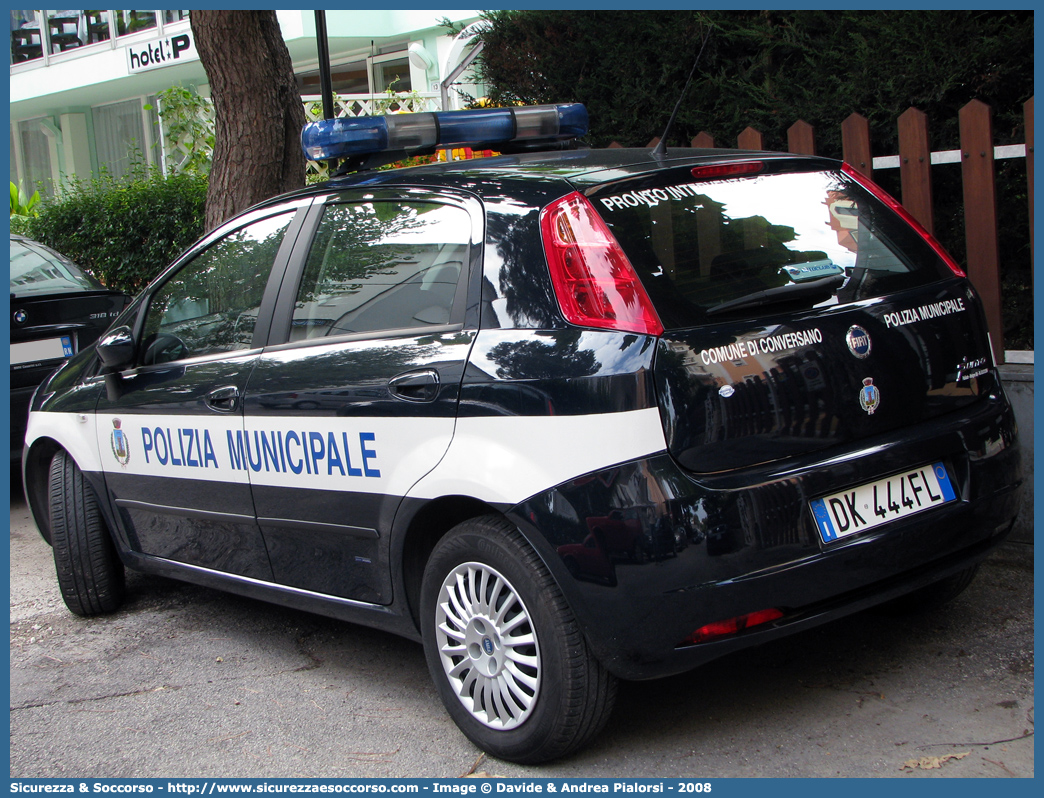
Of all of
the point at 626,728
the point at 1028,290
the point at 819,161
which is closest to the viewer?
the point at 626,728

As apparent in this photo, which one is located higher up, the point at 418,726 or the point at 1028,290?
the point at 1028,290

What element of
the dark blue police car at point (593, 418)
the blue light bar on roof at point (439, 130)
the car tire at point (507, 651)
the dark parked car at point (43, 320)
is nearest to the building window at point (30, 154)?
the dark parked car at point (43, 320)

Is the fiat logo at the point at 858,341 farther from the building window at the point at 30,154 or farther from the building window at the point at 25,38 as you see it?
the building window at the point at 30,154

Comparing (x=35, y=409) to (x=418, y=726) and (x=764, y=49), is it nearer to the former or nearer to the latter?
(x=418, y=726)

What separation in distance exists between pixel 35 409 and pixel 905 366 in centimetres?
371

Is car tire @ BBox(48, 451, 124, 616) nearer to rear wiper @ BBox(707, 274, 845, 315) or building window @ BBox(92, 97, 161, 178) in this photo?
rear wiper @ BBox(707, 274, 845, 315)

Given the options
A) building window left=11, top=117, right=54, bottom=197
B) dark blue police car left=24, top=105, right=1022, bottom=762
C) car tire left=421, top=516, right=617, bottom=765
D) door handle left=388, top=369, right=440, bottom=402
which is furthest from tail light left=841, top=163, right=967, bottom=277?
building window left=11, top=117, right=54, bottom=197

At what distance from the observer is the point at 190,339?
4.05 meters

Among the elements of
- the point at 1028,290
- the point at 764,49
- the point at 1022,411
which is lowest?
the point at 1022,411

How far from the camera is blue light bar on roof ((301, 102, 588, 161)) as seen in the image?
3951mm

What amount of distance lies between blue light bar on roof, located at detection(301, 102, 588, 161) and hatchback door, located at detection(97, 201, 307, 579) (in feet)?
1.16

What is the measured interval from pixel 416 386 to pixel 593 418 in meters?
0.62
